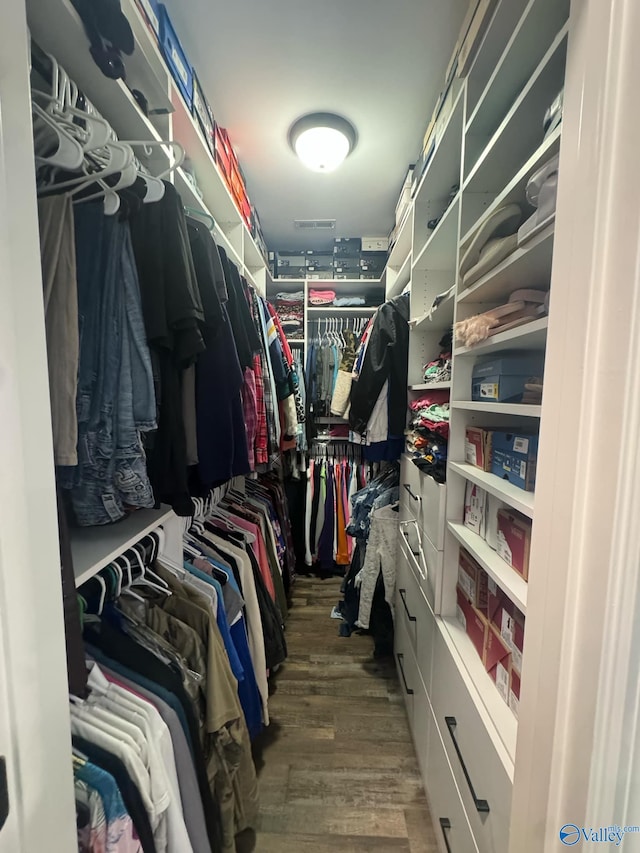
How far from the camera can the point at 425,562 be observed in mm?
1278

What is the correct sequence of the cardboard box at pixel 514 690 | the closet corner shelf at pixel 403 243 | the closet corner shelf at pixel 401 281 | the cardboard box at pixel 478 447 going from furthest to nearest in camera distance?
the closet corner shelf at pixel 401 281 → the closet corner shelf at pixel 403 243 → the cardboard box at pixel 478 447 → the cardboard box at pixel 514 690

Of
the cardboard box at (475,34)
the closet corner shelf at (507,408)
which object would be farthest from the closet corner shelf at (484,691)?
the cardboard box at (475,34)

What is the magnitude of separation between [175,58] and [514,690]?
1.96 metres

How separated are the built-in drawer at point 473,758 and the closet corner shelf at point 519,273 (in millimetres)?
1020

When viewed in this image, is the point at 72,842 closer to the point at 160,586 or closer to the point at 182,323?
the point at 160,586

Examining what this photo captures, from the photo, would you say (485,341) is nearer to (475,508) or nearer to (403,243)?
(475,508)

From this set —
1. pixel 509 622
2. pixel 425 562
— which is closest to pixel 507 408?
pixel 509 622

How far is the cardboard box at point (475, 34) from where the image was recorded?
83 centimetres

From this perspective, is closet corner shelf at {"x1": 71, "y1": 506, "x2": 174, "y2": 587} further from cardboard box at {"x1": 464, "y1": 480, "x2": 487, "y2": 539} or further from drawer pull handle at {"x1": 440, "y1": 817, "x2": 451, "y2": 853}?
drawer pull handle at {"x1": 440, "y1": 817, "x2": 451, "y2": 853}

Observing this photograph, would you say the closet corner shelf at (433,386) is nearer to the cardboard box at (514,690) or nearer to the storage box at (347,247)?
the cardboard box at (514,690)

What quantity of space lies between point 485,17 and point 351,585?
2.20 metres

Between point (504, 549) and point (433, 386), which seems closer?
point (504, 549)

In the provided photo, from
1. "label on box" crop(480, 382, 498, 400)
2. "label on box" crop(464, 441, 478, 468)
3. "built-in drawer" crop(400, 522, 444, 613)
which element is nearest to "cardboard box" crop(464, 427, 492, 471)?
"label on box" crop(464, 441, 478, 468)

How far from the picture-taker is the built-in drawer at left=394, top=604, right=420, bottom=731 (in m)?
1.39
